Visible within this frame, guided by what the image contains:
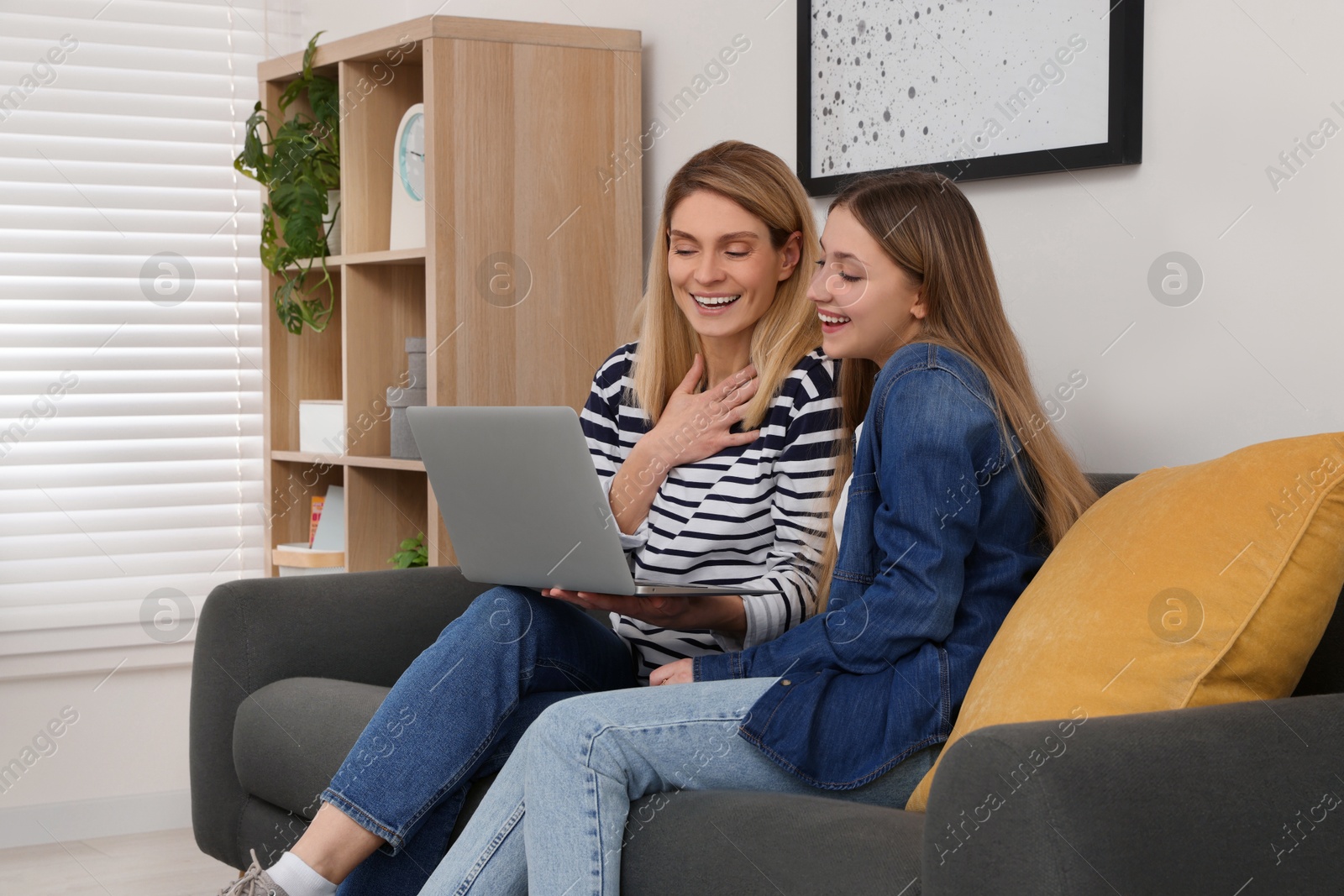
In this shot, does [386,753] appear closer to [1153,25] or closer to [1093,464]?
[1093,464]

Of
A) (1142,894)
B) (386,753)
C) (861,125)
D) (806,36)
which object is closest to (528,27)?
(806,36)

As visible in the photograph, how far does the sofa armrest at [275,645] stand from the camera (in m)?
1.99

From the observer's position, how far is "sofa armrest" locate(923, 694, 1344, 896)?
98cm

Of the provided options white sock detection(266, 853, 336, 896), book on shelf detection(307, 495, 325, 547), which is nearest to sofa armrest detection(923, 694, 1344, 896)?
white sock detection(266, 853, 336, 896)

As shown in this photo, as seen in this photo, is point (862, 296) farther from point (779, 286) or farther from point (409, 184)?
point (409, 184)

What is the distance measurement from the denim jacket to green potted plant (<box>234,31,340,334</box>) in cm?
177

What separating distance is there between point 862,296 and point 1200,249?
482 mm

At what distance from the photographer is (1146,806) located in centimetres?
100

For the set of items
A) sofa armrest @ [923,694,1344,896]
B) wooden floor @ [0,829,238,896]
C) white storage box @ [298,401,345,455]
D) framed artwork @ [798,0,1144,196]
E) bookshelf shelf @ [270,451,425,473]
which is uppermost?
framed artwork @ [798,0,1144,196]

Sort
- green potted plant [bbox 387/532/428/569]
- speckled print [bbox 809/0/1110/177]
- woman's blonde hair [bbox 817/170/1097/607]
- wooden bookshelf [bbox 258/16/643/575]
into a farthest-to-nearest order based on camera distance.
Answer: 1. green potted plant [bbox 387/532/428/569]
2. wooden bookshelf [bbox 258/16/643/575]
3. speckled print [bbox 809/0/1110/177]
4. woman's blonde hair [bbox 817/170/1097/607]

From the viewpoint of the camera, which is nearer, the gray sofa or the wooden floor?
the gray sofa

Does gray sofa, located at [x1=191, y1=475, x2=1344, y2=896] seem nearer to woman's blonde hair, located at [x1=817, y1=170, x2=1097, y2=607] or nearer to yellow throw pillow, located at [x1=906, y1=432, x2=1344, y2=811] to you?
yellow throw pillow, located at [x1=906, y1=432, x2=1344, y2=811]

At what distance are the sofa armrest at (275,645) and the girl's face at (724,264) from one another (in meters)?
0.65

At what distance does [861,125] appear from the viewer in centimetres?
222
